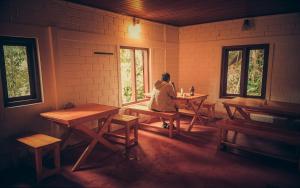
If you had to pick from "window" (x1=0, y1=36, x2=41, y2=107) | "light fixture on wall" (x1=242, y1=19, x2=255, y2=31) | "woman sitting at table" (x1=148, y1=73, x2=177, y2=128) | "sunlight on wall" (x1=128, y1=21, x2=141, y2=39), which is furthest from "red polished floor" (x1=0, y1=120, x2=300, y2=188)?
"light fixture on wall" (x1=242, y1=19, x2=255, y2=31)

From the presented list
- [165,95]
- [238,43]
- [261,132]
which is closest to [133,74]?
[165,95]

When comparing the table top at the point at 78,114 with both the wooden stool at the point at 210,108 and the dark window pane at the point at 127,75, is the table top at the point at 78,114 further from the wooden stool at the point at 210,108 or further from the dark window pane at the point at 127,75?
the wooden stool at the point at 210,108

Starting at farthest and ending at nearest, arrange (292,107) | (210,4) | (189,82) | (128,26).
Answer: (189,82) < (128,26) < (210,4) < (292,107)

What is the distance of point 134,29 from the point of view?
506 cm

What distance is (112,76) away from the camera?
4672 millimetres

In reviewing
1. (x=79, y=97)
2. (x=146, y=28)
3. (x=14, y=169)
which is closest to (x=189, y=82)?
(x=146, y=28)

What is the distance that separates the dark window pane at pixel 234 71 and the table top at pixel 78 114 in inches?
149

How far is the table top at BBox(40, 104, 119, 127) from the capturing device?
2939mm

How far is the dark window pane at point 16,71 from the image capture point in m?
3.16

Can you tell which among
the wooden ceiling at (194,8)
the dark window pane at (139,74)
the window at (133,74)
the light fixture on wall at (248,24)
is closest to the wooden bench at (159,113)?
the window at (133,74)

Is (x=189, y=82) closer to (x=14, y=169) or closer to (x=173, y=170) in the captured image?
(x=173, y=170)

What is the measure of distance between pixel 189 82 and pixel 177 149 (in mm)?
3180

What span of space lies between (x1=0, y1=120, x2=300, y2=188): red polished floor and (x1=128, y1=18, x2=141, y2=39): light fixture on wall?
8.95ft

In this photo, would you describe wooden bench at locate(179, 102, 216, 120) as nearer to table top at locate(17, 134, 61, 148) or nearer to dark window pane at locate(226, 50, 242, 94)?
dark window pane at locate(226, 50, 242, 94)
